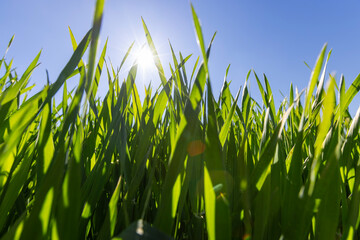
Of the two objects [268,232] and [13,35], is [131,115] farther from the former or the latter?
[268,232]

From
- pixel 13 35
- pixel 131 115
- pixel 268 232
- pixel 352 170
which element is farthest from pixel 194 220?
pixel 13 35

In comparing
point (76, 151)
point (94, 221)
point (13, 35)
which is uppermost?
point (13, 35)

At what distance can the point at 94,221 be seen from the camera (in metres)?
0.41

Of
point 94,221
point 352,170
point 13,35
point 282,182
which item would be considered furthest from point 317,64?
point 13,35

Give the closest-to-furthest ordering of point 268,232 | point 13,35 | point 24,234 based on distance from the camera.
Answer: point 24,234 < point 268,232 < point 13,35

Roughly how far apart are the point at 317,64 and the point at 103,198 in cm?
38

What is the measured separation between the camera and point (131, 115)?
2.49 feet

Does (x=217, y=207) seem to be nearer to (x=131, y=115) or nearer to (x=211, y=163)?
(x=211, y=163)

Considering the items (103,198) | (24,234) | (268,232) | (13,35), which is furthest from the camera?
(13,35)

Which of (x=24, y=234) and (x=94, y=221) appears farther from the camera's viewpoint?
(x=94, y=221)

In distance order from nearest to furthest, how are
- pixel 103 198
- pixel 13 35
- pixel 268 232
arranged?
pixel 268 232, pixel 103 198, pixel 13 35

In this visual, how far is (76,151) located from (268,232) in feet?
0.76

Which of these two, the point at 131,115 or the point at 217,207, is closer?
the point at 217,207

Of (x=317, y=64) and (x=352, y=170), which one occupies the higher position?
(x=317, y=64)
